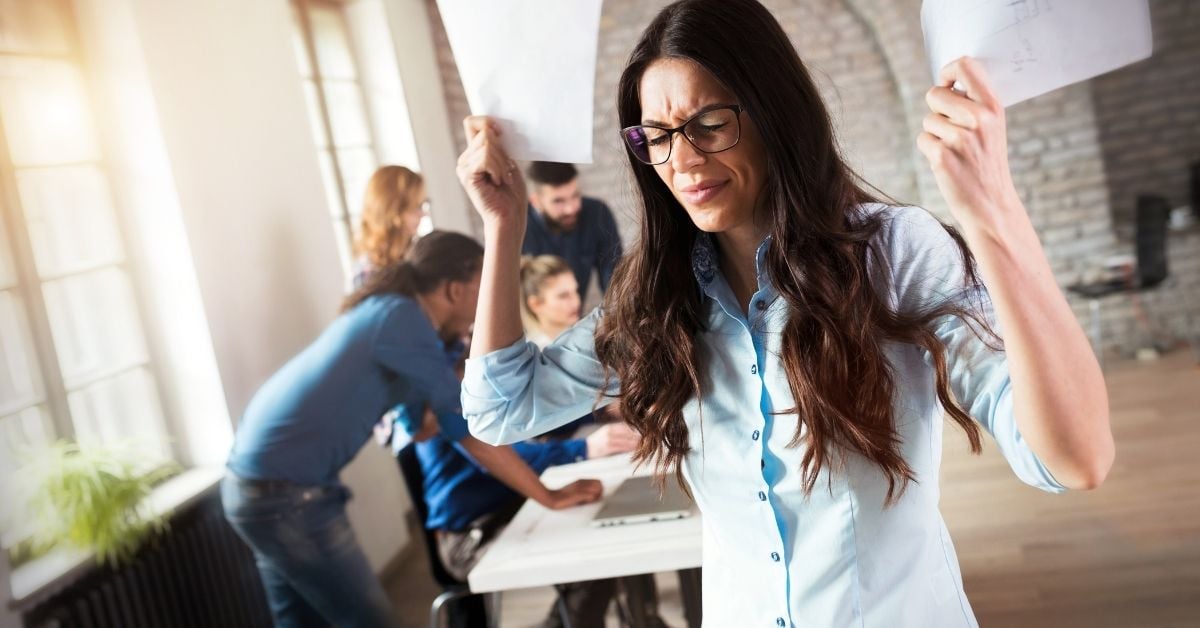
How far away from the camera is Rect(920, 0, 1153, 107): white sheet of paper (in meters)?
0.84

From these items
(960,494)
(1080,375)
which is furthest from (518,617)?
(1080,375)

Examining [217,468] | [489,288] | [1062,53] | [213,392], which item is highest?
[1062,53]

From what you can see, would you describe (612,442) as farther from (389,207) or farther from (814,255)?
(814,255)

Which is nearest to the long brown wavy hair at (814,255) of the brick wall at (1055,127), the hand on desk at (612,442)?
the hand on desk at (612,442)

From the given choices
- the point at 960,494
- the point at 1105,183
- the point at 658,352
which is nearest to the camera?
the point at 658,352

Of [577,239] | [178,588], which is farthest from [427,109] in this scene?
[178,588]

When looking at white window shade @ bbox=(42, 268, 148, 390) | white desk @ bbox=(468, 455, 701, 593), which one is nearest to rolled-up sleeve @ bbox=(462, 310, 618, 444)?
white desk @ bbox=(468, 455, 701, 593)

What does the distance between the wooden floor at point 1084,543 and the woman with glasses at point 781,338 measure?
2127 mm

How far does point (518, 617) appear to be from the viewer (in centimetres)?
347

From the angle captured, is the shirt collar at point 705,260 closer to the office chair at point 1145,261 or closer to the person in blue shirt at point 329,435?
the person in blue shirt at point 329,435

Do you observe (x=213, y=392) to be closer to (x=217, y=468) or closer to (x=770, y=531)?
(x=217, y=468)

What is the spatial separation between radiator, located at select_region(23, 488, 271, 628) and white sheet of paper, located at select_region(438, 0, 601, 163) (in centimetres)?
191

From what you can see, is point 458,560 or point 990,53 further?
point 458,560

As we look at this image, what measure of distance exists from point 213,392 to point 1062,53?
112 inches
